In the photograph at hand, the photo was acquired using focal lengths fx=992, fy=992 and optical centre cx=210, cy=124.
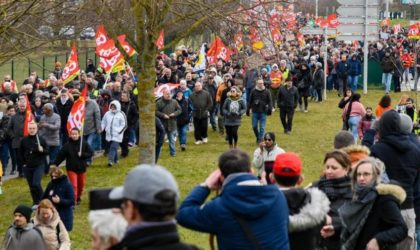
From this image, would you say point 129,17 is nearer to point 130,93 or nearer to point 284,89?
point 130,93

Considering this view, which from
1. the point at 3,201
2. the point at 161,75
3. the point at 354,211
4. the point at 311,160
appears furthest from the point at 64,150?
the point at 161,75

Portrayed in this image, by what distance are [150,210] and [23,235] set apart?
17.8 ft

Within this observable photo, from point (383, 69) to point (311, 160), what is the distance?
17710mm

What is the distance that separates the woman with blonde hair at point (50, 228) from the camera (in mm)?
10320

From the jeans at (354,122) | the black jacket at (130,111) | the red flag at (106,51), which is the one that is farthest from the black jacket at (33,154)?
the jeans at (354,122)

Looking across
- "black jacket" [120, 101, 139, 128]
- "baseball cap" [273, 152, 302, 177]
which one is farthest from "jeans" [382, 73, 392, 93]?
"baseball cap" [273, 152, 302, 177]

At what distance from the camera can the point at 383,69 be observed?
37.9 m

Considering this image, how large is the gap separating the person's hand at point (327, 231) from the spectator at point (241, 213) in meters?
1.29

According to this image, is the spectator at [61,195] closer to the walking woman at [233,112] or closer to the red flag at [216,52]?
the walking woman at [233,112]

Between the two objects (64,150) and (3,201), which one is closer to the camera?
(64,150)

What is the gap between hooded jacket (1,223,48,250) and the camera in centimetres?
919

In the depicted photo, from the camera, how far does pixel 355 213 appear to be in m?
7.09

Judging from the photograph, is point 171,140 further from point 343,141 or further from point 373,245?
point 373,245

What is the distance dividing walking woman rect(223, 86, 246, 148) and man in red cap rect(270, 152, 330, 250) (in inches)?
615
